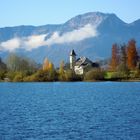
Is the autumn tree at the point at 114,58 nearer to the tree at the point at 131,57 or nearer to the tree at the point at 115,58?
the tree at the point at 115,58

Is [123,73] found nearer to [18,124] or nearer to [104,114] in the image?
[104,114]

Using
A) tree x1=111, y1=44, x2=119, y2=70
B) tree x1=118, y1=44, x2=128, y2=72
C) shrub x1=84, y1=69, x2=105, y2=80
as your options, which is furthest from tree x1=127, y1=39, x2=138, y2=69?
shrub x1=84, y1=69, x2=105, y2=80

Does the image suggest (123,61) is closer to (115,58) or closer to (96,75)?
(115,58)

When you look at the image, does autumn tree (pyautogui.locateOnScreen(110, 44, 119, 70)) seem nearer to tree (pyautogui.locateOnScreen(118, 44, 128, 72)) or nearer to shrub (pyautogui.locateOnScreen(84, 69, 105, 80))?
tree (pyautogui.locateOnScreen(118, 44, 128, 72))

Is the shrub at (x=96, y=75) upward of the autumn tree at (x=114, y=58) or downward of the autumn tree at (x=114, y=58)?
downward

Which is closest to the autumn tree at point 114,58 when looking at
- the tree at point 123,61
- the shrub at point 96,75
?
the tree at point 123,61

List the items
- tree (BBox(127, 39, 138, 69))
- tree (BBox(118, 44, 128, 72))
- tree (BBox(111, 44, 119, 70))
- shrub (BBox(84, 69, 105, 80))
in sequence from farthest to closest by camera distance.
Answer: tree (BBox(111, 44, 119, 70)), tree (BBox(127, 39, 138, 69)), shrub (BBox(84, 69, 105, 80)), tree (BBox(118, 44, 128, 72))

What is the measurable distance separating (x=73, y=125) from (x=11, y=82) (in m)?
109

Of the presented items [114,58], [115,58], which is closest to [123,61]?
[115,58]

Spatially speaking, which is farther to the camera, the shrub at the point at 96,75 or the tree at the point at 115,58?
the tree at the point at 115,58

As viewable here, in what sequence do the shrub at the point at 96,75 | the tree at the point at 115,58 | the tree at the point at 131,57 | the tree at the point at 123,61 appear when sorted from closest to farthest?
the tree at the point at 123,61 → the shrub at the point at 96,75 → the tree at the point at 131,57 → the tree at the point at 115,58

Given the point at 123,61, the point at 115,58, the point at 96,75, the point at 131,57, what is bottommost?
Answer: the point at 96,75

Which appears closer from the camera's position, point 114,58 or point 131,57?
point 131,57

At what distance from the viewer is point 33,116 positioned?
4747 centimetres
